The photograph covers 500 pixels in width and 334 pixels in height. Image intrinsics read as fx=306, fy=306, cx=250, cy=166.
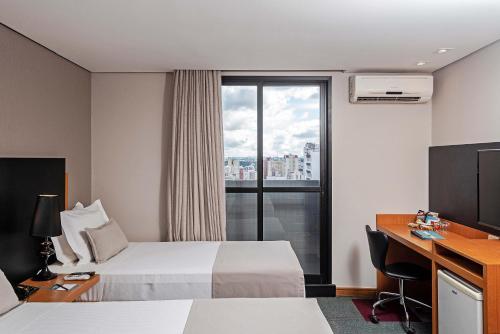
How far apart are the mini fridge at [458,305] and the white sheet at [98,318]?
185cm

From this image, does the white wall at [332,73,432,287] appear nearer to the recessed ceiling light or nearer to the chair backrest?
the chair backrest

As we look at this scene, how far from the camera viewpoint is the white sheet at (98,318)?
164cm

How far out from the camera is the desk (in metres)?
1.92

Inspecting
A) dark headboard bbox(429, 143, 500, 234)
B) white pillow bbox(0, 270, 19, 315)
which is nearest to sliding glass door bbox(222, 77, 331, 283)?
dark headboard bbox(429, 143, 500, 234)

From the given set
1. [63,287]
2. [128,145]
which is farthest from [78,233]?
[128,145]

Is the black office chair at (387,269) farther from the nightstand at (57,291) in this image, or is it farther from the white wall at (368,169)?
the nightstand at (57,291)

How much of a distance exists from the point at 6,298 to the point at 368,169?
3.46 metres

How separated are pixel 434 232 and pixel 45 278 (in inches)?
139

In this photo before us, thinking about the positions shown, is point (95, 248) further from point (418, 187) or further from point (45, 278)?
point (418, 187)

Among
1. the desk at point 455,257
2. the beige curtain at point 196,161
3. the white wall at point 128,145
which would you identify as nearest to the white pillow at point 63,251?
the white wall at point 128,145

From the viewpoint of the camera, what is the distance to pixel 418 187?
361cm

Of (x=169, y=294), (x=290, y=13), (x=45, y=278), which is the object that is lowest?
(x=169, y=294)

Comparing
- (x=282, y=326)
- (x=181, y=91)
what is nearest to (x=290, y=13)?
(x=181, y=91)

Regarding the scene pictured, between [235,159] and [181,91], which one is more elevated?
[181,91]
